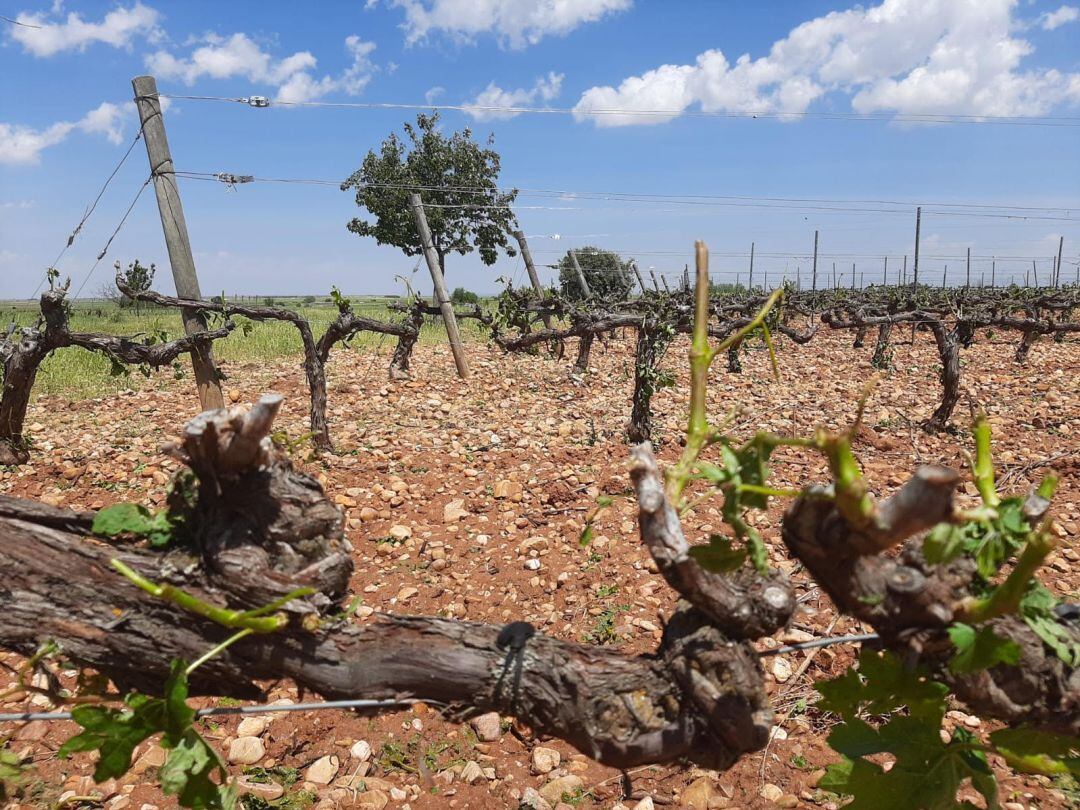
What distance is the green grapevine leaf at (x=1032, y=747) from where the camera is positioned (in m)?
1.45

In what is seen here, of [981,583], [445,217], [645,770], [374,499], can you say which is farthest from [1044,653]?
[445,217]

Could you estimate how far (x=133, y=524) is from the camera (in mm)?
1770

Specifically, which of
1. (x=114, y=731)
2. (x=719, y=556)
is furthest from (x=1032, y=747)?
(x=114, y=731)

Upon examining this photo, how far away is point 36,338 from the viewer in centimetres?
725

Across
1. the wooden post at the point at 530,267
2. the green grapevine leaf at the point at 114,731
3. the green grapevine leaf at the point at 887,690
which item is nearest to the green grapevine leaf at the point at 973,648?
the green grapevine leaf at the point at 887,690

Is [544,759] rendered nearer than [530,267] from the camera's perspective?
Yes

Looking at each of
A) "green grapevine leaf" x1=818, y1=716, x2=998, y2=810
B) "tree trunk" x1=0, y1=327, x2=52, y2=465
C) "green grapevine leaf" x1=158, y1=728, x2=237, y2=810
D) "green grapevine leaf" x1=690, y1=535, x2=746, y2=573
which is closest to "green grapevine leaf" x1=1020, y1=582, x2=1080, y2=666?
"green grapevine leaf" x1=818, y1=716, x2=998, y2=810

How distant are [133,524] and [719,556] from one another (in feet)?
4.80

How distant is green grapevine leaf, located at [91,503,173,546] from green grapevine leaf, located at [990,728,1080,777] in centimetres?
200

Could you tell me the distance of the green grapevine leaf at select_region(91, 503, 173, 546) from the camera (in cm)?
175

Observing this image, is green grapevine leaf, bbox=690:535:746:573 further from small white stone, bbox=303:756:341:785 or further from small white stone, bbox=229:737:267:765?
small white stone, bbox=229:737:267:765

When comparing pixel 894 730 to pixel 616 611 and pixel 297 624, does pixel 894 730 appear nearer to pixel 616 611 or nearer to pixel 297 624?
pixel 297 624

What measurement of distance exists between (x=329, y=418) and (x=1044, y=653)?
872 cm

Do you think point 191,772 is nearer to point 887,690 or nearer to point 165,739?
point 165,739
